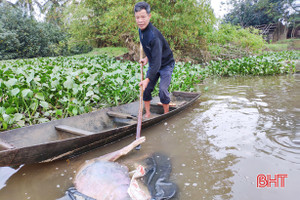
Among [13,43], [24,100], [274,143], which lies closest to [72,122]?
[24,100]

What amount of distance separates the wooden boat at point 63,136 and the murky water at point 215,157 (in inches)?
5.8

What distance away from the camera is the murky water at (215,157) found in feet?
6.31

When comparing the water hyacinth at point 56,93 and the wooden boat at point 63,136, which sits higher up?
the water hyacinth at point 56,93

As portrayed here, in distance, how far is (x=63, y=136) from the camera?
2811mm

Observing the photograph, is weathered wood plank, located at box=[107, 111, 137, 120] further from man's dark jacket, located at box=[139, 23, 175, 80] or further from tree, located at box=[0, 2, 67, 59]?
tree, located at box=[0, 2, 67, 59]

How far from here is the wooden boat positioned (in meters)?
1.99

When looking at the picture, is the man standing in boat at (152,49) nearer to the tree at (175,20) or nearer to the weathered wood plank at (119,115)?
the weathered wood plank at (119,115)

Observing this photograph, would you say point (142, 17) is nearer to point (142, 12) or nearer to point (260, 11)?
point (142, 12)

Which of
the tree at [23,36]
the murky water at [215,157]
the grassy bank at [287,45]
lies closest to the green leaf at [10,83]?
the murky water at [215,157]

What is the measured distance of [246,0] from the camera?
95.3 ft

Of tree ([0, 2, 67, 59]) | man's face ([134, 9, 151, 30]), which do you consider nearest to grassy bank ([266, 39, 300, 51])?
tree ([0, 2, 67, 59])

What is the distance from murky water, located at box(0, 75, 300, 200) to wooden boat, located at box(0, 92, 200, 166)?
15cm

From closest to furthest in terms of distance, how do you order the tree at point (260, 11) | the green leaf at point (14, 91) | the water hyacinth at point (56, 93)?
the green leaf at point (14, 91)
the water hyacinth at point (56, 93)
the tree at point (260, 11)

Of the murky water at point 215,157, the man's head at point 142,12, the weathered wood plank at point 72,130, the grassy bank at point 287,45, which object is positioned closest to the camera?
the murky water at point 215,157
